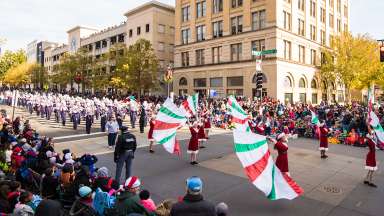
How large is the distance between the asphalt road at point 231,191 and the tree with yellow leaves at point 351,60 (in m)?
29.5

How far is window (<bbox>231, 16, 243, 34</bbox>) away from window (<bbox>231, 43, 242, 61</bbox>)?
188cm

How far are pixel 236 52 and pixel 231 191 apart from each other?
107 ft

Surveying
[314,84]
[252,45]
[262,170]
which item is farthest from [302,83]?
[262,170]

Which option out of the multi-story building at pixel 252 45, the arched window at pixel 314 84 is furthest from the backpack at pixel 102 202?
the arched window at pixel 314 84

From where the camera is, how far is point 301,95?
4034 cm

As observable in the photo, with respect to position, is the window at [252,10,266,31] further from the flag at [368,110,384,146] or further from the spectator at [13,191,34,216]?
the spectator at [13,191,34,216]

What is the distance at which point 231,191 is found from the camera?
29.1 feet

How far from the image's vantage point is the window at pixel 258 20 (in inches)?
1468

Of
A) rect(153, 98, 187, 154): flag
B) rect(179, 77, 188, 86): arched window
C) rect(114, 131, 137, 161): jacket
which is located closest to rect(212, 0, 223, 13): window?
rect(179, 77, 188, 86): arched window

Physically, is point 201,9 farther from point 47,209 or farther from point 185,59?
point 47,209

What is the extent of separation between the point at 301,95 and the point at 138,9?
99.9ft

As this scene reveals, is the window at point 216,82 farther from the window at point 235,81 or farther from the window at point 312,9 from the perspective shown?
the window at point 312,9

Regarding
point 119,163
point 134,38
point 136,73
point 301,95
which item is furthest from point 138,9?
point 119,163

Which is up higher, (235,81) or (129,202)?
(235,81)
